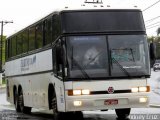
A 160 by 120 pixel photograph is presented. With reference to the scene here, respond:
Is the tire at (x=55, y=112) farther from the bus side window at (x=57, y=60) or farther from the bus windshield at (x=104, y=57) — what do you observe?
the bus windshield at (x=104, y=57)

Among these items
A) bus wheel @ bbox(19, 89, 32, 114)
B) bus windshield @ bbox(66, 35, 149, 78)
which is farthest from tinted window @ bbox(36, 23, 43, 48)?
bus wheel @ bbox(19, 89, 32, 114)

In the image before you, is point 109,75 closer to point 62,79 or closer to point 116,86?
point 116,86

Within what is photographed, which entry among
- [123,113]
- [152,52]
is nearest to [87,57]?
[152,52]

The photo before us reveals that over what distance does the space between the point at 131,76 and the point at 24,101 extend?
772cm

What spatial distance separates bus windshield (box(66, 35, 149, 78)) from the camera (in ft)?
45.9

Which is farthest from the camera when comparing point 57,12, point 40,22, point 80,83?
point 40,22

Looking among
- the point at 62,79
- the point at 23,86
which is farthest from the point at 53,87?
the point at 23,86

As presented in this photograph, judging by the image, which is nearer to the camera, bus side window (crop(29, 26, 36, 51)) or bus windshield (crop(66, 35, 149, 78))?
bus windshield (crop(66, 35, 149, 78))

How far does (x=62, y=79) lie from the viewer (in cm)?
1415

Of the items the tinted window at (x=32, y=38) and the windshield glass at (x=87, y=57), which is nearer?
the windshield glass at (x=87, y=57)

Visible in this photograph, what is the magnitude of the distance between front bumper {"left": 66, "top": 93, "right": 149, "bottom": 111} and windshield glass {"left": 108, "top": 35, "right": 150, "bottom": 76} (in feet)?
1.91

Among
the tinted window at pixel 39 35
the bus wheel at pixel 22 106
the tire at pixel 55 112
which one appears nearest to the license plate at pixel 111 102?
the tire at pixel 55 112

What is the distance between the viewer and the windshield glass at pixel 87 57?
14.0m

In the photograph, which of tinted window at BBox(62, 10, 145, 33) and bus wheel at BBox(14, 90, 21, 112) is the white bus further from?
bus wheel at BBox(14, 90, 21, 112)
